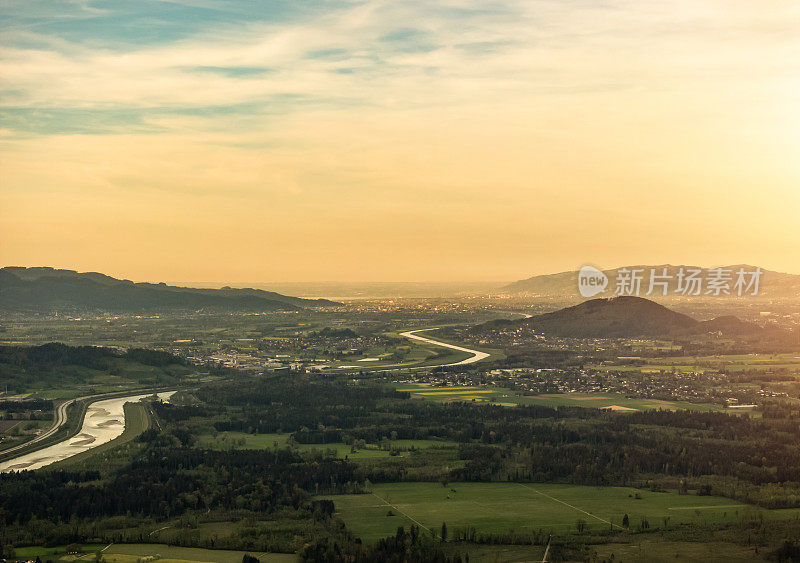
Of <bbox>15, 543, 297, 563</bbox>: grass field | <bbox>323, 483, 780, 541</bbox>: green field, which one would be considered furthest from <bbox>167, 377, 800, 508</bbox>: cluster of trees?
<bbox>15, 543, 297, 563</bbox>: grass field

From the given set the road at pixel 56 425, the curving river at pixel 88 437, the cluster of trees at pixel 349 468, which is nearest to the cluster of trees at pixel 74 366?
the road at pixel 56 425

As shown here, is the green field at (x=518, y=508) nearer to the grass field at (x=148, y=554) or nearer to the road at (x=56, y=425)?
→ the grass field at (x=148, y=554)

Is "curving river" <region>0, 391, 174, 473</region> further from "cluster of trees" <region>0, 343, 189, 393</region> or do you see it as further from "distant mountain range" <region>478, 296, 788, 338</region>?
"distant mountain range" <region>478, 296, 788, 338</region>

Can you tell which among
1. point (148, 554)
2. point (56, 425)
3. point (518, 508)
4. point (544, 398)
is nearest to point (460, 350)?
point (544, 398)

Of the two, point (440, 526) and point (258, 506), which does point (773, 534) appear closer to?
point (440, 526)

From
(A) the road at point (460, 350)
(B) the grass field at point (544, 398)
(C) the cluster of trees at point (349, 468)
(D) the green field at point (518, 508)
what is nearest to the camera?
(C) the cluster of trees at point (349, 468)

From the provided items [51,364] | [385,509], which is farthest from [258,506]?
[51,364]
